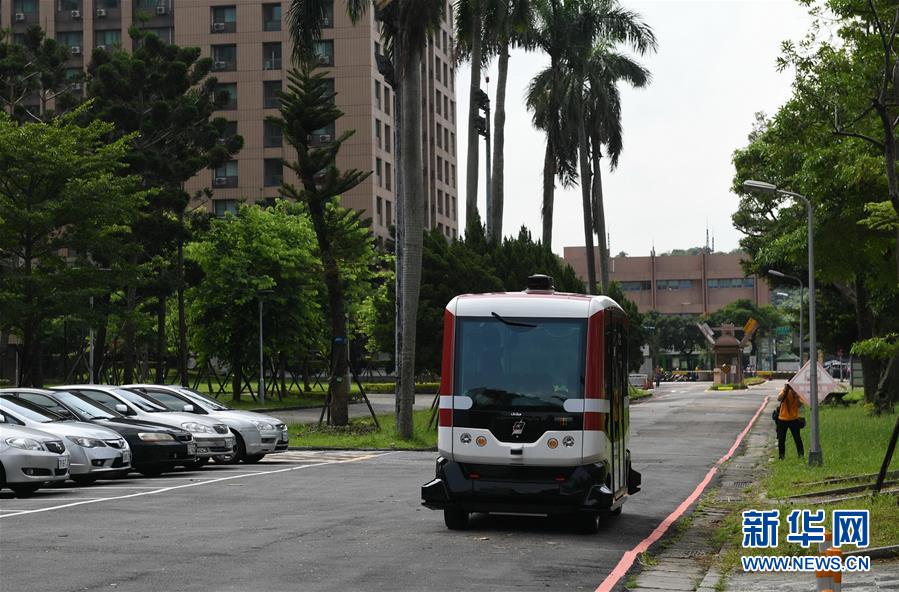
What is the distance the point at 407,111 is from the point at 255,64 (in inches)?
2319

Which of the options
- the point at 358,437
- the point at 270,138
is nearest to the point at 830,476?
the point at 358,437

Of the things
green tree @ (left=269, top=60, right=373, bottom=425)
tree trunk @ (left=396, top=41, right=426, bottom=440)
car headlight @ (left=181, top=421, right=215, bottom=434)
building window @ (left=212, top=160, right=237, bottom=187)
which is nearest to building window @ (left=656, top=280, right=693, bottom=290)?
building window @ (left=212, top=160, right=237, bottom=187)

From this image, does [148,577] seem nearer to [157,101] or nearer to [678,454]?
[678,454]

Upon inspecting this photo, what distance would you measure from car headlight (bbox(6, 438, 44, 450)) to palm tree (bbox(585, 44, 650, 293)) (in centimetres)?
4687

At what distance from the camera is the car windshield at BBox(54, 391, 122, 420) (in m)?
23.0

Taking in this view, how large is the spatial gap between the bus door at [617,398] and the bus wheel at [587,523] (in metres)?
0.49

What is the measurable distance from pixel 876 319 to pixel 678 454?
84.4 ft

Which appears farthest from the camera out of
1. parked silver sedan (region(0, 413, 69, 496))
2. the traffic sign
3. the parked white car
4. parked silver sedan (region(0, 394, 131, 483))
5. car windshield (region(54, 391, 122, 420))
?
the traffic sign

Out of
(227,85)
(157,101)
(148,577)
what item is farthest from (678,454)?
(227,85)

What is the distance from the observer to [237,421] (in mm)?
26078

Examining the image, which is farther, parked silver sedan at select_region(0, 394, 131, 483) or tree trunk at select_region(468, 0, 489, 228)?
tree trunk at select_region(468, 0, 489, 228)

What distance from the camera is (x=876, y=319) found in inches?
2089

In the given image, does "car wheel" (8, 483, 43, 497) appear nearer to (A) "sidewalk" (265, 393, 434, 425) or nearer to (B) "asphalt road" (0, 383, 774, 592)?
(B) "asphalt road" (0, 383, 774, 592)

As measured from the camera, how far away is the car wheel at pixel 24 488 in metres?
18.7
